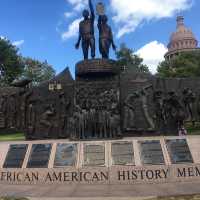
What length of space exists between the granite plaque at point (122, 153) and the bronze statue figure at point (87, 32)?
5.59 m

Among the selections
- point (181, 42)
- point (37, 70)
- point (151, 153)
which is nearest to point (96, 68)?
point (151, 153)

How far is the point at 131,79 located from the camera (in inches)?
660

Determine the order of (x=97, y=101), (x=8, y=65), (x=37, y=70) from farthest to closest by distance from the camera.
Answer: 1. (x=37, y=70)
2. (x=8, y=65)
3. (x=97, y=101)

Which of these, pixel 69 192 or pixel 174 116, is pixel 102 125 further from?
pixel 69 192

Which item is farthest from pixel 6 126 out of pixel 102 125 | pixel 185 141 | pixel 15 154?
pixel 185 141

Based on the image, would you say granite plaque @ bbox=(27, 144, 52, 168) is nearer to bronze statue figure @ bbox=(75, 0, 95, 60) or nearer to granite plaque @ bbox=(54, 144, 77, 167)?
granite plaque @ bbox=(54, 144, 77, 167)

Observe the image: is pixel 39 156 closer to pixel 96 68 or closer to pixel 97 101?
pixel 97 101

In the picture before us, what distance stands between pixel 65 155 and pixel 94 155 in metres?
1.16

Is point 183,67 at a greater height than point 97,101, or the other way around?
point 183,67

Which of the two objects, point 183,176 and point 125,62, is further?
point 125,62

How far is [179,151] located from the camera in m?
13.3

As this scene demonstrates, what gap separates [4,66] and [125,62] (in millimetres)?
16381

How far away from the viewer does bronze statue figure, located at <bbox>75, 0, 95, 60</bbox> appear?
17.6 m

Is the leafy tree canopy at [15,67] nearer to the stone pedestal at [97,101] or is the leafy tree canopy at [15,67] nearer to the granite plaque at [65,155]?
the stone pedestal at [97,101]
